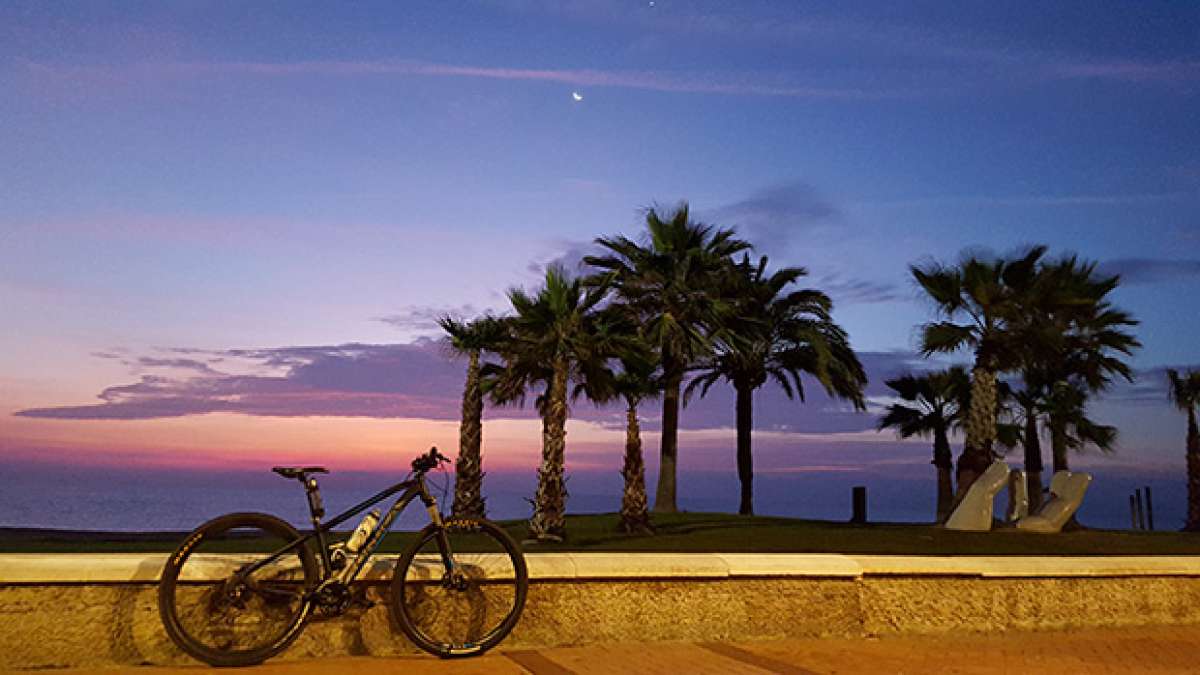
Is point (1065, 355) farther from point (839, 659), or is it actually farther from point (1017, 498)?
point (839, 659)

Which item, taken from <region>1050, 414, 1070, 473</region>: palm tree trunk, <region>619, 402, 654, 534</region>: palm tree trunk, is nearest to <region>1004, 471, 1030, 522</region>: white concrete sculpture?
<region>619, 402, 654, 534</region>: palm tree trunk

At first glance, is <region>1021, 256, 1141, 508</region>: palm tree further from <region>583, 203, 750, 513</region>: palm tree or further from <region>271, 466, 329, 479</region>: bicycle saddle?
<region>271, 466, 329, 479</region>: bicycle saddle

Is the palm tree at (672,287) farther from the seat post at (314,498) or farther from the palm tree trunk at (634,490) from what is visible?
the seat post at (314,498)

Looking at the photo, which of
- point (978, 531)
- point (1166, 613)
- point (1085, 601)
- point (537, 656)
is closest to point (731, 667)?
point (537, 656)

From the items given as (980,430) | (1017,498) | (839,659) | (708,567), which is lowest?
(839,659)

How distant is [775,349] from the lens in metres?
40.1

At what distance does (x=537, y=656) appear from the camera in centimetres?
705

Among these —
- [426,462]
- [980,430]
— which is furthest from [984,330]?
[426,462]

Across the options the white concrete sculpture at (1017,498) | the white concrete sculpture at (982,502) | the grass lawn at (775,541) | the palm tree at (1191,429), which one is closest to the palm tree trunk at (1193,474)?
the palm tree at (1191,429)

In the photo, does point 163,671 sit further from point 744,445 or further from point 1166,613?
point 744,445

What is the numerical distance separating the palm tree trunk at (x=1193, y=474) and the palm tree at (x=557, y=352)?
3117 centimetres

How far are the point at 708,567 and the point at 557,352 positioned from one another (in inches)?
794

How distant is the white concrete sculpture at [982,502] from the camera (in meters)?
24.3

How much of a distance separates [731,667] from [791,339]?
33.5 m
